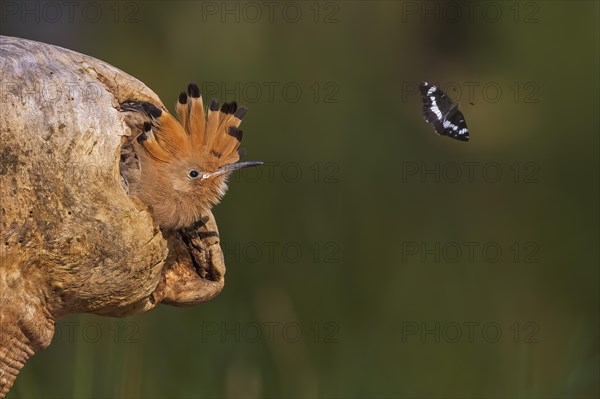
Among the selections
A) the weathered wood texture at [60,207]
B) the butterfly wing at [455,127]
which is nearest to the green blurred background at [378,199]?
the butterfly wing at [455,127]

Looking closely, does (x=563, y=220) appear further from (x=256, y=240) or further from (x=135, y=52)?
(x=135, y=52)

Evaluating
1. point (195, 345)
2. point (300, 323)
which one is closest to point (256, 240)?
point (300, 323)

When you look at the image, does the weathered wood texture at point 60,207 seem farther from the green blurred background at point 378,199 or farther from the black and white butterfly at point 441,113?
the green blurred background at point 378,199

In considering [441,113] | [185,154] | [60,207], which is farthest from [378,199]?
[60,207]

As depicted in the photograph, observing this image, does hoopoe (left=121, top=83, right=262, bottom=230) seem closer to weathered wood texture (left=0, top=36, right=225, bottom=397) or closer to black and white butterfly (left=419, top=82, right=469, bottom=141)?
weathered wood texture (left=0, top=36, right=225, bottom=397)

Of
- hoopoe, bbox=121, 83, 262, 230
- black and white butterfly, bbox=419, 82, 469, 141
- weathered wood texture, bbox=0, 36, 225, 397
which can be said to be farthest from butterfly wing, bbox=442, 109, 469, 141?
weathered wood texture, bbox=0, 36, 225, 397

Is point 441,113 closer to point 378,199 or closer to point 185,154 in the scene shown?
point 185,154
